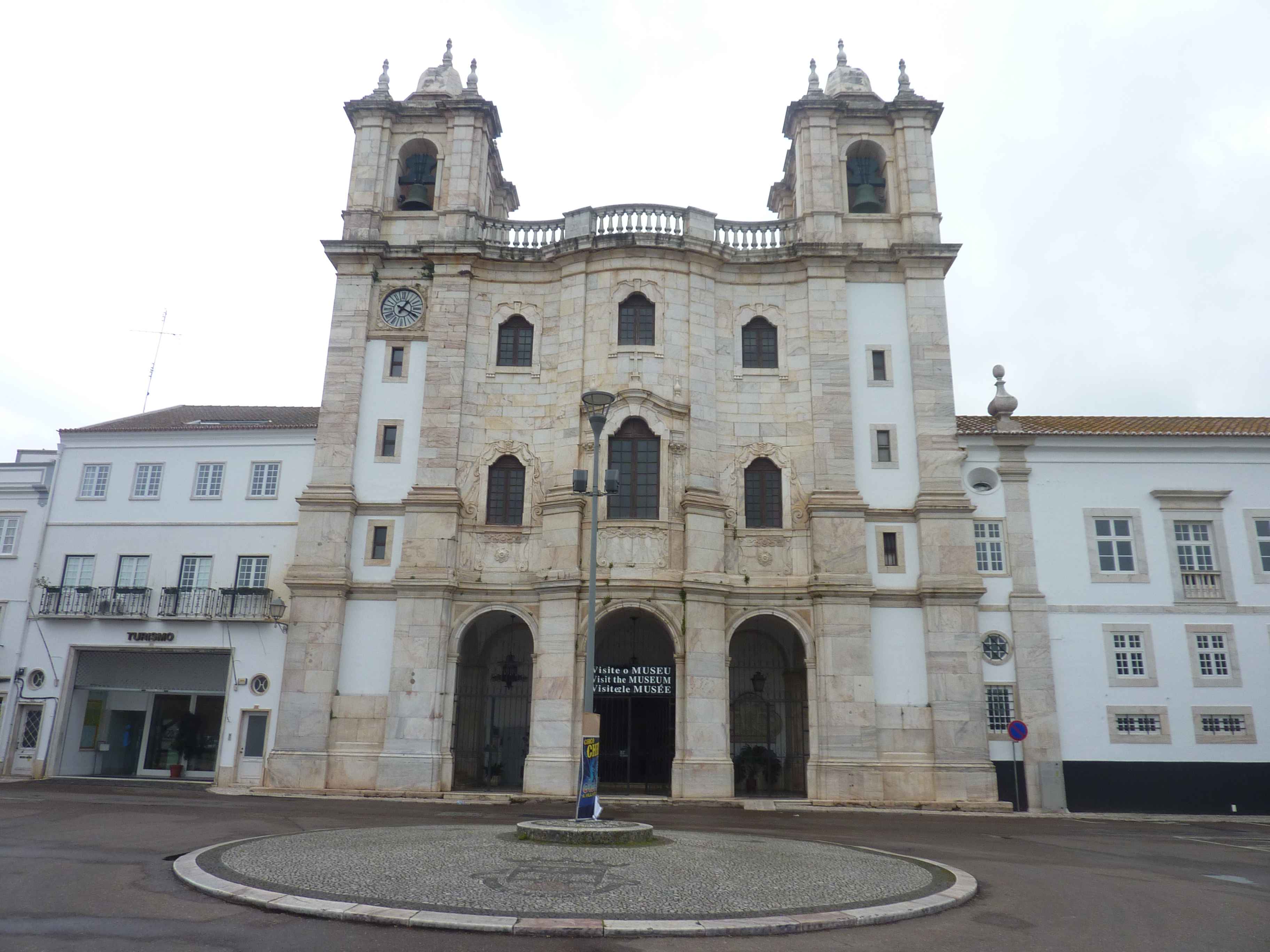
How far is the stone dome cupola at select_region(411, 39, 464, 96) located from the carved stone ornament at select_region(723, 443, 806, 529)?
17276 millimetres

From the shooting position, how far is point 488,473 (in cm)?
2820

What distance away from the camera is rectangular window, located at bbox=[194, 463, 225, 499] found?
28906 millimetres

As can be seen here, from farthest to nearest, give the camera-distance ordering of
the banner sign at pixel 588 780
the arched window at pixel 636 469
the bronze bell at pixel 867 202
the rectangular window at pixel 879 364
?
the bronze bell at pixel 867 202 < the rectangular window at pixel 879 364 < the arched window at pixel 636 469 < the banner sign at pixel 588 780

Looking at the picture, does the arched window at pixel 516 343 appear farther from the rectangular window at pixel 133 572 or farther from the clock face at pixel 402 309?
the rectangular window at pixel 133 572

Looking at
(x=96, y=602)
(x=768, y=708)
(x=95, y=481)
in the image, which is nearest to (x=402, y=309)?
(x=95, y=481)

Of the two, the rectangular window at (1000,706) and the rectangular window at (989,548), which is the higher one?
the rectangular window at (989,548)

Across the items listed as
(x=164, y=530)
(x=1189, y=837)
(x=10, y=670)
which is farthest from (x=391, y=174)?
(x=1189, y=837)

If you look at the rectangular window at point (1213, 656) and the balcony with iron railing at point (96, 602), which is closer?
the rectangular window at point (1213, 656)

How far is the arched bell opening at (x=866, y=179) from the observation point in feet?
102

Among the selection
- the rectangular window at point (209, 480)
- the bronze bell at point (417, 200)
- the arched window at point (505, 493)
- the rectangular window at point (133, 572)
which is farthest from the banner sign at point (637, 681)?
the bronze bell at point (417, 200)

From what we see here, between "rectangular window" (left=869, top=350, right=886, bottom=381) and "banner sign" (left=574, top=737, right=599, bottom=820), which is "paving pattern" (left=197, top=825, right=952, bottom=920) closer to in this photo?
"banner sign" (left=574, top=737, right=599, bottom=820)

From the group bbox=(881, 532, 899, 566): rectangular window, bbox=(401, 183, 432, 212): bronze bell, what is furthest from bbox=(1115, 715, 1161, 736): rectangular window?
bbox=(401, 183, 432, 212): bronze bell

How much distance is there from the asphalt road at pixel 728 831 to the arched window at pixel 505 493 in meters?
8.83

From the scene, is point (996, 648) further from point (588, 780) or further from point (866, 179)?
point (866, 179)
